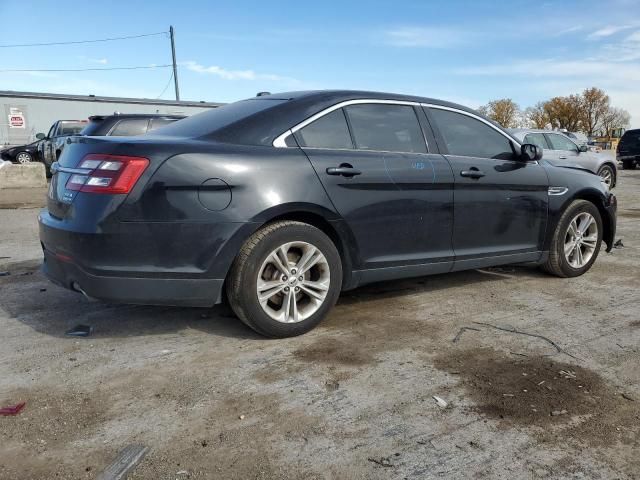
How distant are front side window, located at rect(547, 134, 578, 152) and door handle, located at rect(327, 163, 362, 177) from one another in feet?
32.9

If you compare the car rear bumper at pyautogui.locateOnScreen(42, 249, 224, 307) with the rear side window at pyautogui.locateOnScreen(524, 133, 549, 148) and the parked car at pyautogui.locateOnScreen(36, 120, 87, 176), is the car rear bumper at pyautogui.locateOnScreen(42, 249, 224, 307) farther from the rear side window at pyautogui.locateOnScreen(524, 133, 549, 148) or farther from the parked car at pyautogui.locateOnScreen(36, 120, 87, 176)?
the parked car at pyautogui.locateOnScreen(36, 120, 87, 176)

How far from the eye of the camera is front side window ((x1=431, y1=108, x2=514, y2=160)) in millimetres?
4363

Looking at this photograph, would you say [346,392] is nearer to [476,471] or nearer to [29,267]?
[476,471]

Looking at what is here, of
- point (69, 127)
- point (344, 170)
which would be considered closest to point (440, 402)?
point (344, 170)

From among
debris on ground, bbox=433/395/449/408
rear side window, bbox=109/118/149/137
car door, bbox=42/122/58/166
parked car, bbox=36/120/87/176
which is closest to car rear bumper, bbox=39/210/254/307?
debris on ground, bbox=433/395/449/408

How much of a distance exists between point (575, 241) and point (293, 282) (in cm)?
303

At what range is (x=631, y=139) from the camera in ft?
81.4

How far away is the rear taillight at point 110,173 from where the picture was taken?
3074mm

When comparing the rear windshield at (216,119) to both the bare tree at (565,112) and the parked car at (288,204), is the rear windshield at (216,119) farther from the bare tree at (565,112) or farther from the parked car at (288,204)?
the bare tree at (565,112)

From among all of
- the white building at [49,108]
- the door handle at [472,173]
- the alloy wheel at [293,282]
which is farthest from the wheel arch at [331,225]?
the white building at [49,108]

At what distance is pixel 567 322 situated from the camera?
3938 mm

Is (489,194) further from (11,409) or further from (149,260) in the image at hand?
(11,409)

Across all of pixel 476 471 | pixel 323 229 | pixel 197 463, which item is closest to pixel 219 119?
pixel 323 229

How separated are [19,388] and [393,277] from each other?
96.0 inches
